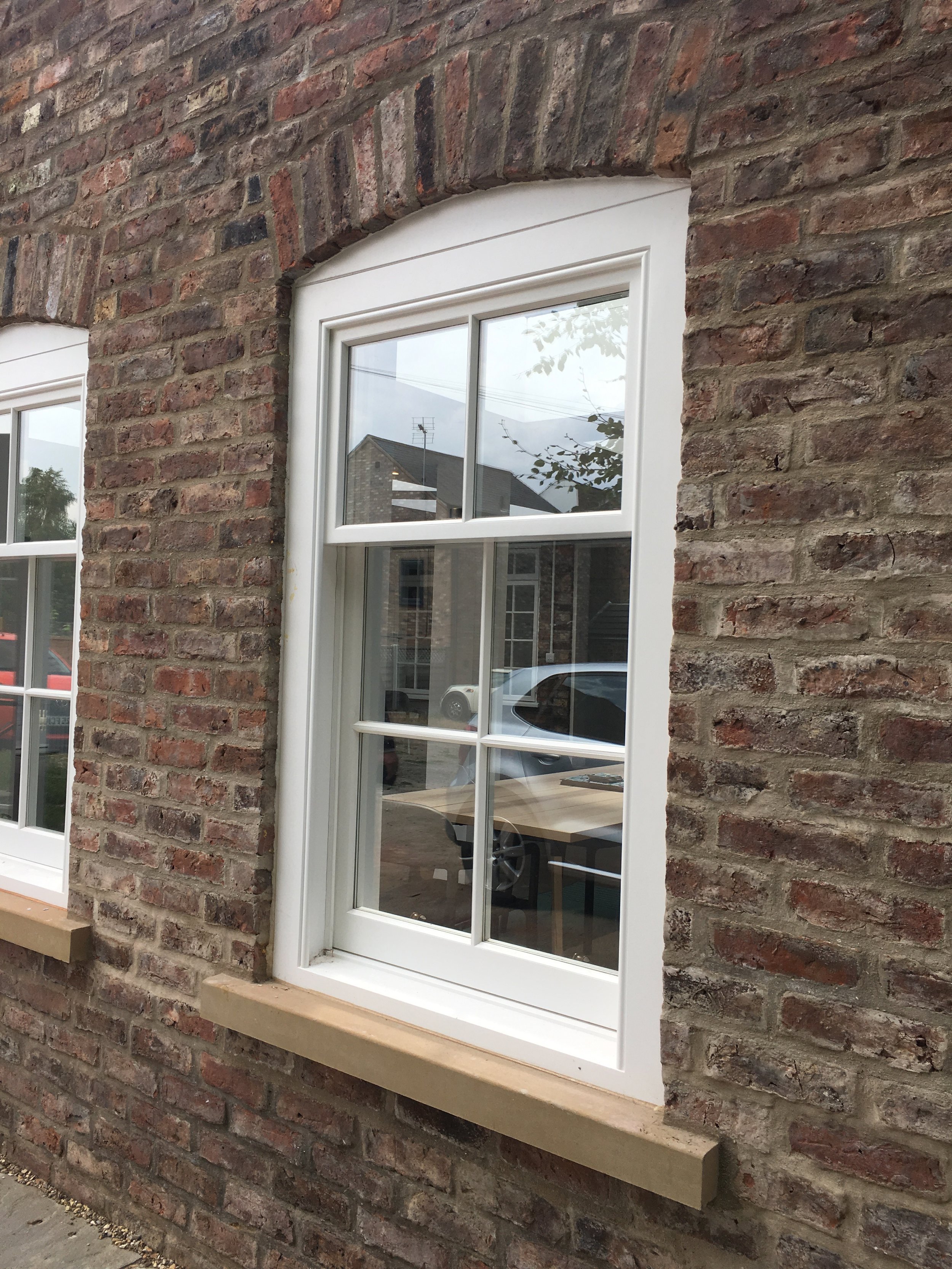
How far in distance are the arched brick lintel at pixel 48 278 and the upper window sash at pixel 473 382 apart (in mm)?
1003

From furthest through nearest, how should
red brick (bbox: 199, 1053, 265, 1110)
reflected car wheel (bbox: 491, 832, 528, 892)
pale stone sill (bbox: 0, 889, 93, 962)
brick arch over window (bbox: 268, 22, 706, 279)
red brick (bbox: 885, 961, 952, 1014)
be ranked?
pale stone sill (bbox: 0, 889, 93, 962) → red brick (bbox: 199, 1053, 265, 1110) → reflected car wheel (bbox: 491, 832, 528, 892) → brick arch over window (bbox: 268, 22, 706, 279) → red brick (bbox: 885, 961, 952, 1014)

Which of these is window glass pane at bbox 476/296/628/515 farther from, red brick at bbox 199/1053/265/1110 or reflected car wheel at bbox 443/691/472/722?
red brick at bbox 199/1053/265/1110

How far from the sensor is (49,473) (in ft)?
11.1

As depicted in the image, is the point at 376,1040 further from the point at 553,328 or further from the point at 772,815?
the point at 553,328

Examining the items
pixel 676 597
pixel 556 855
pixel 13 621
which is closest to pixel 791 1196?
pixel 556 855

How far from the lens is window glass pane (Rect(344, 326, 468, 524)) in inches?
91.1

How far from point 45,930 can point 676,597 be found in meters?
2.22

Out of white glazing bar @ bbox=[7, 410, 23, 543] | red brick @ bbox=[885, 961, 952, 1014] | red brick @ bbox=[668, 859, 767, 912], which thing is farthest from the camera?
white glazing bar @ bbox=[7, 410, 23, 543]

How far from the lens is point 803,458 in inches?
66.6

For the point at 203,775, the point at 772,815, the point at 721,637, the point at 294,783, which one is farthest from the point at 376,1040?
the point at 721,637

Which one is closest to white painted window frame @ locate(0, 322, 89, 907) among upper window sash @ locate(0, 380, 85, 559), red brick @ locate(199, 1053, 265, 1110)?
upper window sash @ locate(0, 380, 85, 559)

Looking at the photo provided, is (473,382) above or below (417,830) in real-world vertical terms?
above

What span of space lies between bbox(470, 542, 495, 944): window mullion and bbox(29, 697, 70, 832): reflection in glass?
5.66ft

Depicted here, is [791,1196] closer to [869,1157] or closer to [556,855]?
[869,1157]
